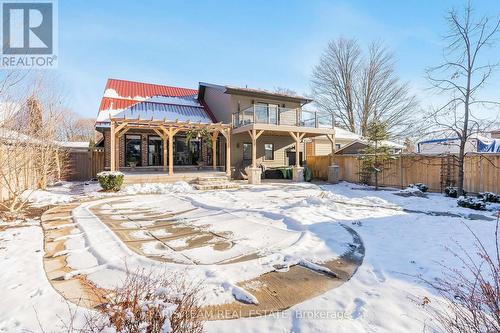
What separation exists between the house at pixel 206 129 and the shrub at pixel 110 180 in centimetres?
363

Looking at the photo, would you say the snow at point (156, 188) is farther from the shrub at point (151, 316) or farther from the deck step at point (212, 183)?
the shrub at point (151, 316)

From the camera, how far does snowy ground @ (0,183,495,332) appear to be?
8.52 feet

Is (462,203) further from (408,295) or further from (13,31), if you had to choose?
(13,31)

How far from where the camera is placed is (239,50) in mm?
16859

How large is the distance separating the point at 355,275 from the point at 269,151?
16.9 m

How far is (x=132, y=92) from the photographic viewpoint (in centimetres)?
1914

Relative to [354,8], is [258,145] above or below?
below

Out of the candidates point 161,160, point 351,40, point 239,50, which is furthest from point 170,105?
point 351,40

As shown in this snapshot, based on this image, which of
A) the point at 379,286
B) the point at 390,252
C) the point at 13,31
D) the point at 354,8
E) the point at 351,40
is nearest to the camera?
the point at 379,286

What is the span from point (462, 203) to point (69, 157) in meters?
21.7

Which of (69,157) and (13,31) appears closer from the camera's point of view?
(13,31)

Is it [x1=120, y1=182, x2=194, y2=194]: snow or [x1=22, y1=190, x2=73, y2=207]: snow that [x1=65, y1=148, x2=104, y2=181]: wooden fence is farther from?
[x1=22, y1=190, x2=73, y2=207]: snow

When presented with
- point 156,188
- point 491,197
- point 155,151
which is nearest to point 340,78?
point 155,151

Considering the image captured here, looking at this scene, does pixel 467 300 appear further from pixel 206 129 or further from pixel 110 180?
pixel 206 129
